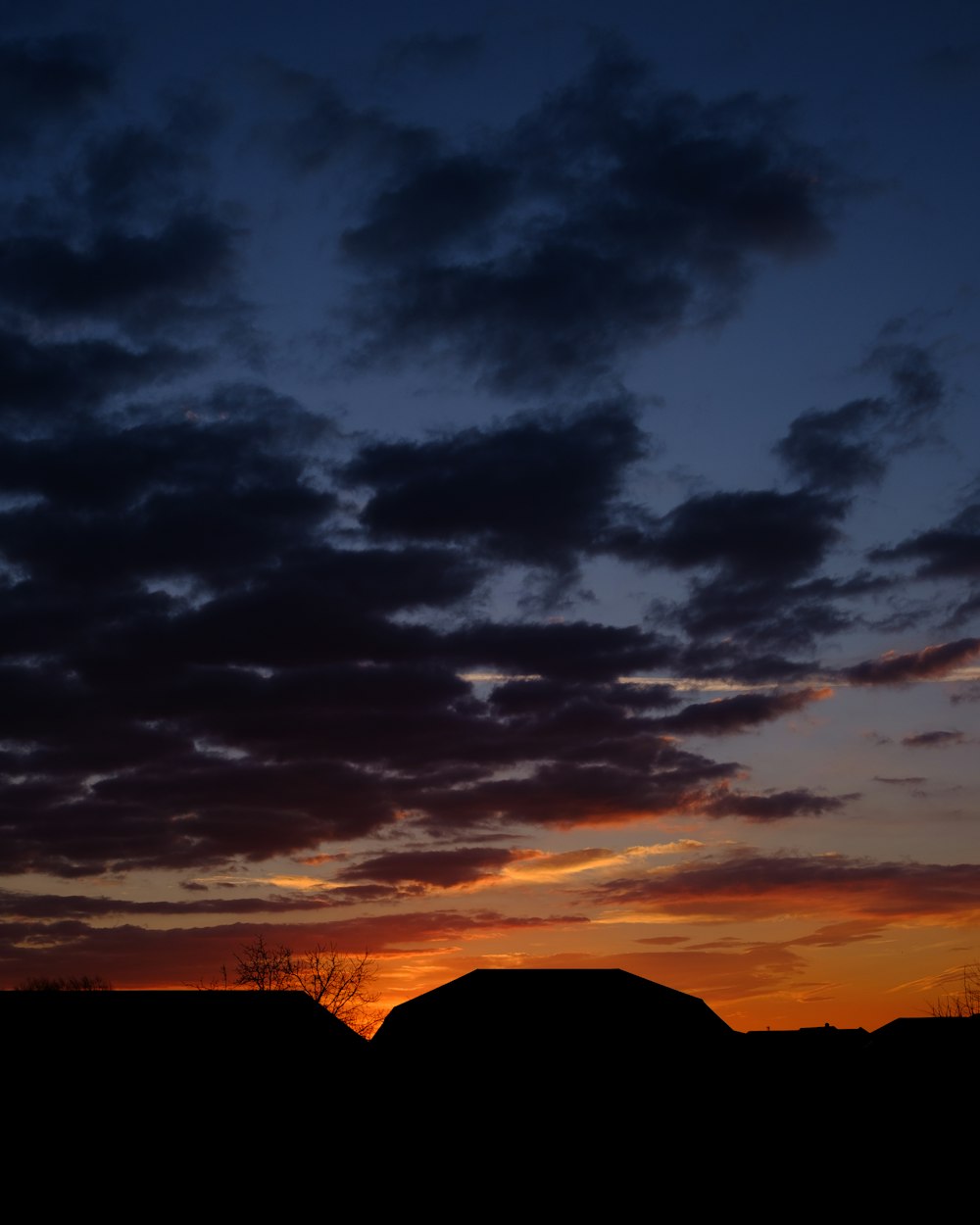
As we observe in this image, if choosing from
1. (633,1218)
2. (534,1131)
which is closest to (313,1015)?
(534,1131)

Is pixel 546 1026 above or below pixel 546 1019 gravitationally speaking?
below

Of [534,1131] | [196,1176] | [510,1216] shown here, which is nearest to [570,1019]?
[534,1131]

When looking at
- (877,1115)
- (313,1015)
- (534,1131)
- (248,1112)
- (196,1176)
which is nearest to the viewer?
(196,1176)

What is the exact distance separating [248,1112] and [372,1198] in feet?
15.9

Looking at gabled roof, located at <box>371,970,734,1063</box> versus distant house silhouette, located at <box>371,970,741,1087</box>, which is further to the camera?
gabled roof, located at <box>371,970,734,1063</box>

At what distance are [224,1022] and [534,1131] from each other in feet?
36.5

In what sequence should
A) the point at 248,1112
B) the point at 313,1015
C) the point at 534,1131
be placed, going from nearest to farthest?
the point at 248,1112 → the point at 534,1131 → the point at 313,1015

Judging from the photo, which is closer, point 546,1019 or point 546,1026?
point 546,1026

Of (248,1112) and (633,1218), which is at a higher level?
(248,1112)

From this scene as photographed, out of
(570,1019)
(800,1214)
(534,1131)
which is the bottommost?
(800,1214)

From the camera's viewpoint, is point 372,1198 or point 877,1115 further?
point 877,1115

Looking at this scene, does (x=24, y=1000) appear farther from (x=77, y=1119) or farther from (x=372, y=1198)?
(x=372, y=1198)

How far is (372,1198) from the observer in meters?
39.2

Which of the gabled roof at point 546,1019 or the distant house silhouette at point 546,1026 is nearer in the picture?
the distant house silhouette at point 546,1026
